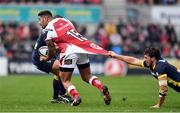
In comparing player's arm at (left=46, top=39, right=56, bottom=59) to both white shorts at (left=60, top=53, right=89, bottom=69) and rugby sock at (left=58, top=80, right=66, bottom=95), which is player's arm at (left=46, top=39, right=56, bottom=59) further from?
rugby sock at (left=58, top=80, right=66, bottom=95)

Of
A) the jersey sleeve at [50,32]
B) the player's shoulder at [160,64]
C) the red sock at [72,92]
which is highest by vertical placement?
the jersey sleeve at [50,32]

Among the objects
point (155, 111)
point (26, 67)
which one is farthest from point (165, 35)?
point (155, 111)

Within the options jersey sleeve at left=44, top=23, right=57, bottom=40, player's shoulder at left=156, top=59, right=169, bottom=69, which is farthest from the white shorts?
player's shoulder at left=156, top=59, right=169, bottom=69

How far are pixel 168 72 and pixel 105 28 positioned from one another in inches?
866

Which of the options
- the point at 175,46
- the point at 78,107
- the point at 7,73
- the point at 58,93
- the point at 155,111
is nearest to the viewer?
the point at 155,111

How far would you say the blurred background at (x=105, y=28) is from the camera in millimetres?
33375

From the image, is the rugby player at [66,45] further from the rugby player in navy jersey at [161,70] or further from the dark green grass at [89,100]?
the rugby player in navy jersey at [161,70]

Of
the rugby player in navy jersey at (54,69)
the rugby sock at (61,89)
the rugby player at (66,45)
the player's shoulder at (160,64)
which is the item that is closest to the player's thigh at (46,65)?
the rugby player in navy jersey at (54,69)

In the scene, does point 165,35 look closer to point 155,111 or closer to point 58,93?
point 58,93

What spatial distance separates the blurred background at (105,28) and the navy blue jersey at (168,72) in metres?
17.8

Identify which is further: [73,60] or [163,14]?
[163,14]

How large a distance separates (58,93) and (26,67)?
16.6 m

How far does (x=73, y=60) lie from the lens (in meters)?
15.8

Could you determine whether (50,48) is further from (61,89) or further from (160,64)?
(160,64)
